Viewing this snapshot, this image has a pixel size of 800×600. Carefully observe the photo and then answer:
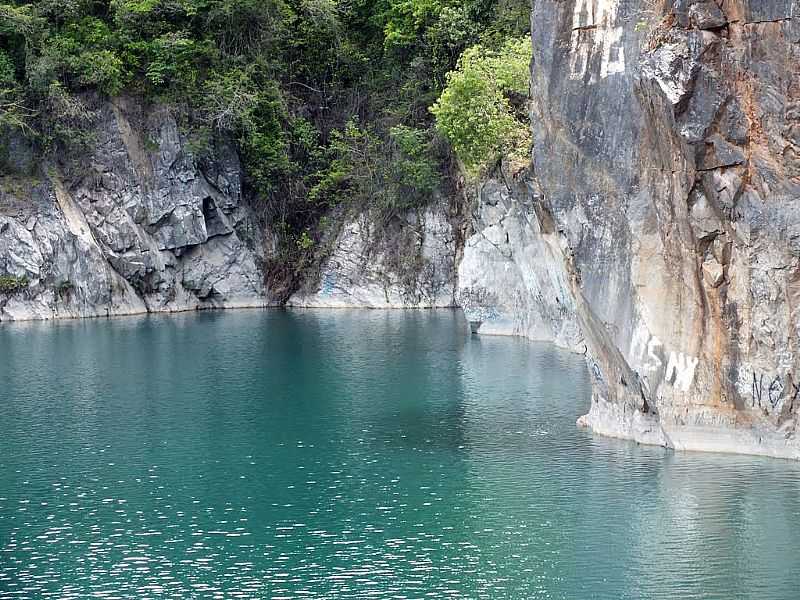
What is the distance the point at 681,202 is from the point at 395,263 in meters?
39.9

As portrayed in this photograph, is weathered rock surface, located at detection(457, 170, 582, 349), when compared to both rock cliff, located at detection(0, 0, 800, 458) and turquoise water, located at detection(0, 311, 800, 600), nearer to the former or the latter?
turquoise water, located at detection(0, 311, 800, 600)

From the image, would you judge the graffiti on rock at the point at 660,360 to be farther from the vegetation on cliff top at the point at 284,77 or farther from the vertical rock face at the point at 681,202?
the vegetation on cliff top at the point at 284,77

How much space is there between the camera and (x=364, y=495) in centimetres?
2653

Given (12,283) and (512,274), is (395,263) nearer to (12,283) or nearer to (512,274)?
(512,274)

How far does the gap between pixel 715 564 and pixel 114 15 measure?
51332 millimetres

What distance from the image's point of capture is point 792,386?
26.2 metres

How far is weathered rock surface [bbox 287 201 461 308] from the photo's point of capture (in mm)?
65812

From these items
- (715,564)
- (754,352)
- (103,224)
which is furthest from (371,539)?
(103,224)

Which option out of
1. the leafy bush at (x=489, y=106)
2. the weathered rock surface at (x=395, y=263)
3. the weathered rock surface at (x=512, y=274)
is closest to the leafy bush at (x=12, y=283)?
the weathered rock surface at (x=395, y=263)

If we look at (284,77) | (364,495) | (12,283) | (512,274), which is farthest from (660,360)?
(284,77)

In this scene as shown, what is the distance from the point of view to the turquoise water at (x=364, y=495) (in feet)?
70.3

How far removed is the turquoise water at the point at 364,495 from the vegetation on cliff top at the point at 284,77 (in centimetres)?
2361

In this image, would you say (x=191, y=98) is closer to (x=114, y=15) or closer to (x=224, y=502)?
(x=114, y=15)

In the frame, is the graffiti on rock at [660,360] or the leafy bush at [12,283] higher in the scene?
the leafy bush at [12,283]
